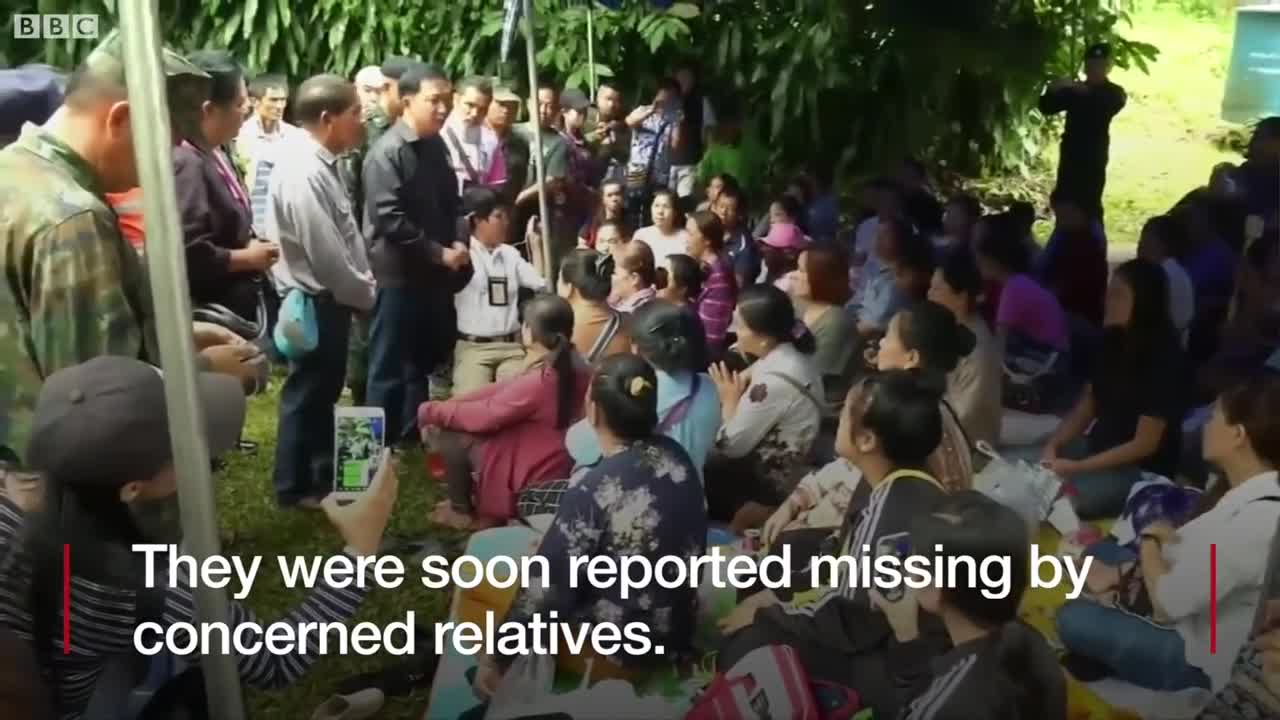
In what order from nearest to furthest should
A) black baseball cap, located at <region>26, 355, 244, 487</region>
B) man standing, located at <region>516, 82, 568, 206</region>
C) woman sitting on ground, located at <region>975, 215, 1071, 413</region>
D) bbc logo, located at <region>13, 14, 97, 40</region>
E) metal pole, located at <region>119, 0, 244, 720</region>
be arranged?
metal pole, located at <region>119, 0, 244, 720</region> < black baseball cap, located at <region>26, 355, 244, 487</region> < bbc logo, located at <region>13, 14, 97, 40</region> < woman sitting on ground, located at <region>975, 215, 1071, 413</region> < man standing, located at <region>516, 82, 568, 206</region>

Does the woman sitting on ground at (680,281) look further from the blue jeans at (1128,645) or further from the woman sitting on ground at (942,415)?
the blue jeans at (1128,645)

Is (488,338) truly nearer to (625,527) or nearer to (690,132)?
(625,527)

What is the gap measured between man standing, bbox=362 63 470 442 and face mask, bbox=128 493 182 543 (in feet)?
1.08

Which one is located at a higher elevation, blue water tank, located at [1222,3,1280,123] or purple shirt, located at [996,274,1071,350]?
blue water tank, located at [1222,3,1280,123]

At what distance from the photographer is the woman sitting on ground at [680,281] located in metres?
2.15

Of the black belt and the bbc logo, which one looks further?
the black belt

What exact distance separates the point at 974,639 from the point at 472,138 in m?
1.07

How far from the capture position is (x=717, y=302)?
2.15 metres

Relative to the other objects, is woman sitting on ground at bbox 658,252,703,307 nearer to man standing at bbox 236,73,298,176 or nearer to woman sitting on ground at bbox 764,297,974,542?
woman sitting on ground at bbox 764,297,974,542

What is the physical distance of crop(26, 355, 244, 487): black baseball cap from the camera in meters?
1.83

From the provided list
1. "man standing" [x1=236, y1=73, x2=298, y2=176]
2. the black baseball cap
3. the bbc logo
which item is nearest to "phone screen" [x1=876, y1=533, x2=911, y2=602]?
the black baseball cap

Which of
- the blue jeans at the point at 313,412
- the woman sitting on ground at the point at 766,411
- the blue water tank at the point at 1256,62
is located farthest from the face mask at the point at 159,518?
the blue water tank at the point at 1256,62

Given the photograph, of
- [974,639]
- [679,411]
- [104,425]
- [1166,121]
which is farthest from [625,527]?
[1166,121]

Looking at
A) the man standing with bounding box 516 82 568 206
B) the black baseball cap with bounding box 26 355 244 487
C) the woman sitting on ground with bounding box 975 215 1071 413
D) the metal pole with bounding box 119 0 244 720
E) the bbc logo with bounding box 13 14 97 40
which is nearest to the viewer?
the metal pole with bounding box 119 0 244 720
